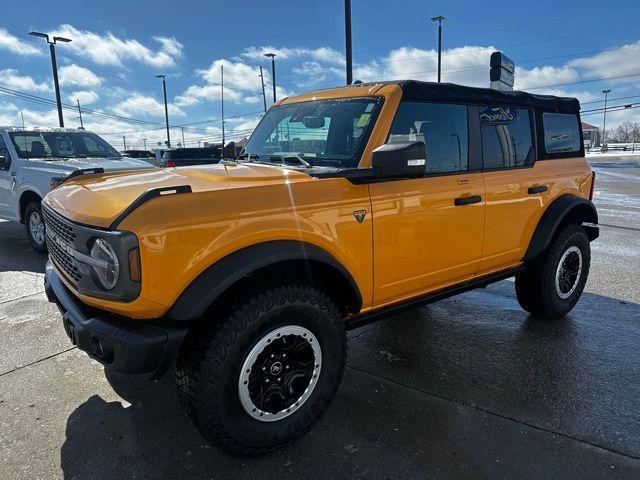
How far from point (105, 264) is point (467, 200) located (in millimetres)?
2366

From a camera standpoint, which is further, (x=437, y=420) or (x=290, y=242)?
(x=437, y=420)

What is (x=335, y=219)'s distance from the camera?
265 cm

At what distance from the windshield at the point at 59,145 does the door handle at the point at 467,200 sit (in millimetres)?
6596

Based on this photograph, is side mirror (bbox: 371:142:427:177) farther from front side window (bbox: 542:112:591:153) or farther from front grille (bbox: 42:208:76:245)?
front side window (bbox: 542:112:591:153)

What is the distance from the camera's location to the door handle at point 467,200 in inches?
129

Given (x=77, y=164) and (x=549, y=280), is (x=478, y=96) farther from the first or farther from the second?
(x=77, y=164)

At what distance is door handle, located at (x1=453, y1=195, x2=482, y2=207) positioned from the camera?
3283mm

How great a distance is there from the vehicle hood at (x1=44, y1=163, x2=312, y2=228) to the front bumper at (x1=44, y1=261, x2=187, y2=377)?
476 millimetres

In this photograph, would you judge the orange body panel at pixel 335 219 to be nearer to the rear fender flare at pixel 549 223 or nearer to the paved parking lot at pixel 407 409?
the rear fender flare at pixel 549 223

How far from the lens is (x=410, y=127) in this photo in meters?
3.13

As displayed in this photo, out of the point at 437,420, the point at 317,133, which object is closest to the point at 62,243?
the point at 317,133

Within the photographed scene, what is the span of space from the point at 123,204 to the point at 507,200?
2.78 meters

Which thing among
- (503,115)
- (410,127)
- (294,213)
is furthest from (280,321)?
(503,115)

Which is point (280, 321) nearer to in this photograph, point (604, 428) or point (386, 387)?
point (386, 387)
